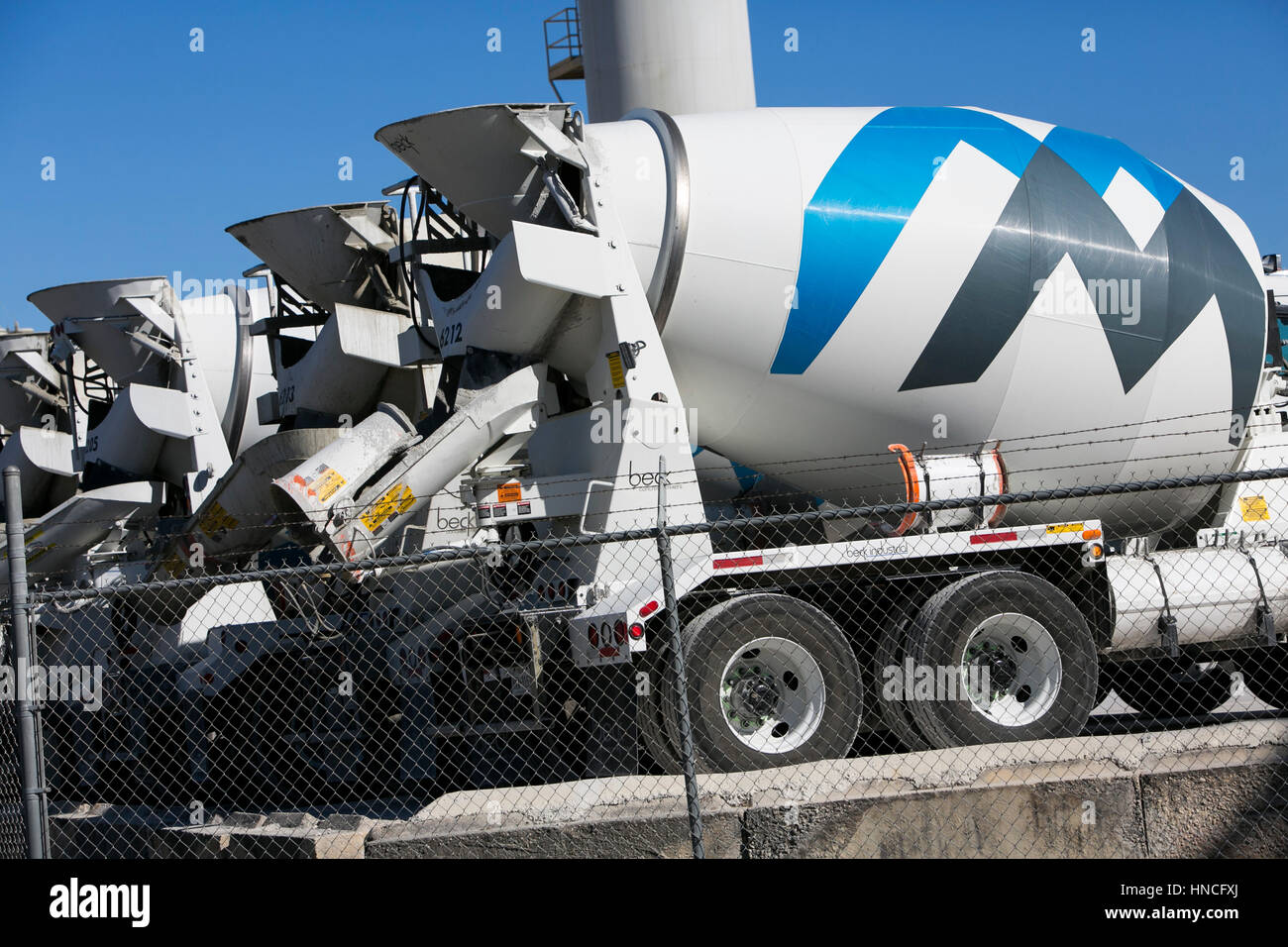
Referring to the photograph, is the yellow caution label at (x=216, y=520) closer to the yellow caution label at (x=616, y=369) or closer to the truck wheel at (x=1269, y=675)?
the yellow caution label at (x=616, y=369)

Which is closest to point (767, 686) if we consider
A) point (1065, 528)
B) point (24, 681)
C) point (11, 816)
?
point (1065, 528)

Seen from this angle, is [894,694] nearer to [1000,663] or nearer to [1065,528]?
[1000,663]

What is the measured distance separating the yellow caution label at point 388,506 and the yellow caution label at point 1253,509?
5965mm

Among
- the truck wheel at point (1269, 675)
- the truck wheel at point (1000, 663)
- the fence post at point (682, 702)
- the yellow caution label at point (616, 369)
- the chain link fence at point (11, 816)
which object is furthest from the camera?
the truck wheel at point (1269, 675)

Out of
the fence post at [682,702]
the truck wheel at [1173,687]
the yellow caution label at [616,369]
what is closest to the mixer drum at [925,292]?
the yellow caution label at [616,369]

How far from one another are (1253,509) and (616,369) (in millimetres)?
4970

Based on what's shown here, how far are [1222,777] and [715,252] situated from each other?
4.10 meters

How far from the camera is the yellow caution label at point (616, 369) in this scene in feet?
25.4

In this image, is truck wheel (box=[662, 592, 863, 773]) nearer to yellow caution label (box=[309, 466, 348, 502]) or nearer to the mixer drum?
the mixer drum

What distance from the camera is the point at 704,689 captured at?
7164 millimetres

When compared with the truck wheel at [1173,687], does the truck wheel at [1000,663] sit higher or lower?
higher

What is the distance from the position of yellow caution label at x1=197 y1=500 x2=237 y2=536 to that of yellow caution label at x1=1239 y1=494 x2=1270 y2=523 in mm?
7365

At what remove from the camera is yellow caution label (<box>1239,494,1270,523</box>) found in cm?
948
